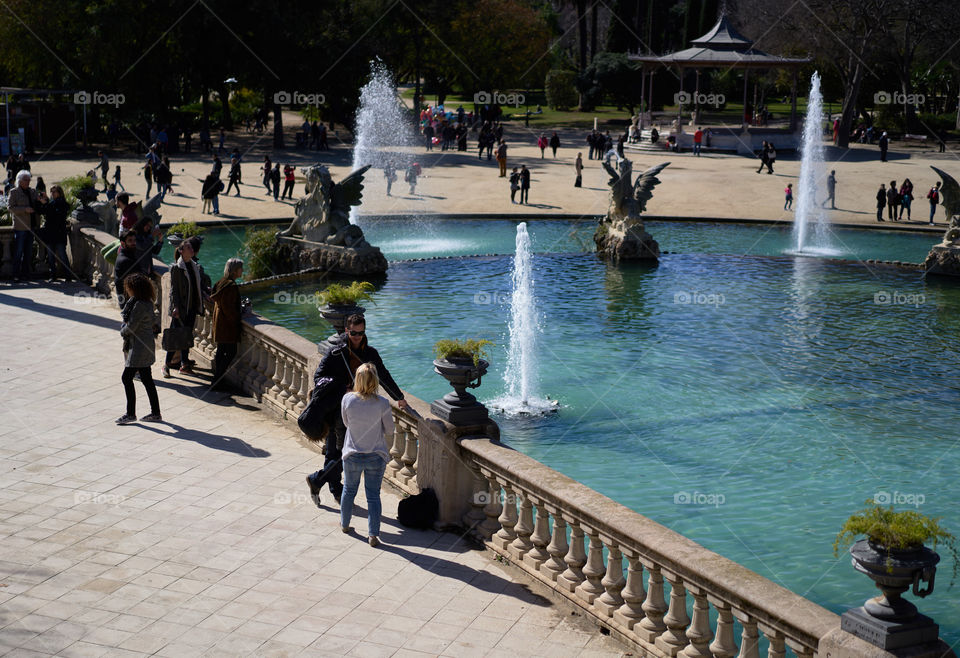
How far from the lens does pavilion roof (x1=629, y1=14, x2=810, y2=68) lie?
2237 inches

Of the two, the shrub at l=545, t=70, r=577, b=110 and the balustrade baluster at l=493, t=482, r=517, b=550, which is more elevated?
the shrub at l=545, t=70, r=577, b=110

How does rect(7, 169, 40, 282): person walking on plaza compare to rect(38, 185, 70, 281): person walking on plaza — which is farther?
rect(38, 185, 70, 281): person walking on plaza

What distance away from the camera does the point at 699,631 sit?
6.76 metres

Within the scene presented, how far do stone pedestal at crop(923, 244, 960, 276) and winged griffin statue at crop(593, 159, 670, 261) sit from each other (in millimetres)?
7208

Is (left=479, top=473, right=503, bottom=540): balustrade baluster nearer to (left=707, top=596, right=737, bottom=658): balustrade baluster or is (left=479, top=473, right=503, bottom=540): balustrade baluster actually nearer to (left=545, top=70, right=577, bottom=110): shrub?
(left=707, top=596, right=737, bottom=658): balustrade baluster

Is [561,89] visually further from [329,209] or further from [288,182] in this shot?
[329,209]

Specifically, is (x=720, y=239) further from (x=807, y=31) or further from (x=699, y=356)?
(x=807, y=31)

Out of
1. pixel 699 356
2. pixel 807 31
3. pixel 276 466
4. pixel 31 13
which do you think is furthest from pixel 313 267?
pixel 807 31

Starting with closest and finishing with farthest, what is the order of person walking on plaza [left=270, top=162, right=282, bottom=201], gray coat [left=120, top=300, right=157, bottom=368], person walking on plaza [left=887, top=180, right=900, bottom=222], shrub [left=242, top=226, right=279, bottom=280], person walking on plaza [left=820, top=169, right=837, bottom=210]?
gray coat [left=120, top=300, right=157, bottom=368]
shrub [left=242, top=226, right=279, bottom=280]
person walking on plaza [left=887, top=180, right=900, bottom=222]
person walking on plaza [left=270, top=162, right=282, bottom=201]
person walking on plaza [left=820, top=169, right=837, bottom=210]

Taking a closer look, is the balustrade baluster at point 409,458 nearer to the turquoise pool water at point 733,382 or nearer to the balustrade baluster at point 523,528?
the balustrade baluster at point 523,528

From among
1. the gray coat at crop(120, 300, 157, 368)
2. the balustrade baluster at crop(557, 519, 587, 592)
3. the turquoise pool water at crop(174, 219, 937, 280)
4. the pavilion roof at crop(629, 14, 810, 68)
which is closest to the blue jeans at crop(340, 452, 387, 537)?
the balustrade baluster at crop(557, 519, 587, 592)

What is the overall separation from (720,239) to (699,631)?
29.0 metres

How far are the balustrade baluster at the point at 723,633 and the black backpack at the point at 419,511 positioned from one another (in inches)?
129

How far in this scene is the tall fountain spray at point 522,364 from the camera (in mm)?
16516
